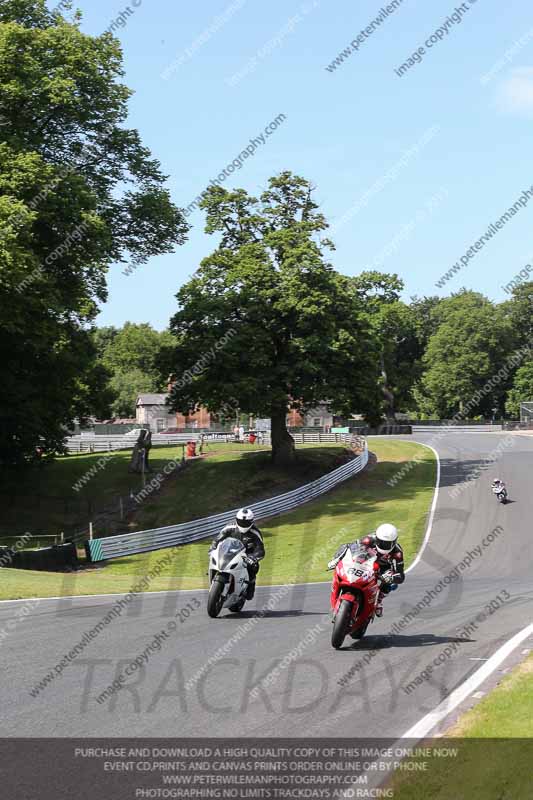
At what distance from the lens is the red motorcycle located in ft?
36.7

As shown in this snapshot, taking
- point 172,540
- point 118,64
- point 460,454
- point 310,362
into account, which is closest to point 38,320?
point 172,540

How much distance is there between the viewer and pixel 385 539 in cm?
1183

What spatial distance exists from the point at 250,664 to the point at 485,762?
13.0 feet

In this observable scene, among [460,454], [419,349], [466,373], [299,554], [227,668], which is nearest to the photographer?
[227,668]

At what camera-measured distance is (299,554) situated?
2906cm

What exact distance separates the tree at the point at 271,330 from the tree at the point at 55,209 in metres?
4.99

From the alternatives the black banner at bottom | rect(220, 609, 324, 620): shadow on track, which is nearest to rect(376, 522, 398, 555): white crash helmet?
rect(220, 609, 324, 620): shadow on track

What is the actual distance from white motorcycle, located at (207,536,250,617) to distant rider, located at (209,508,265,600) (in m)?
0.13

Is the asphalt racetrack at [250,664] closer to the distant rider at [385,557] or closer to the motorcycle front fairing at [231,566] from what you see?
the motorcycle front fairing at [231,566]

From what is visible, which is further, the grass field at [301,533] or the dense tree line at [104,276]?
the dense tree line at [104,276]

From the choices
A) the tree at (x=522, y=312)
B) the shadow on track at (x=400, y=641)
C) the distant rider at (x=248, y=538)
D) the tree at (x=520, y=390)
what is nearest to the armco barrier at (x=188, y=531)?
the distant rider at (x=248, y=538)

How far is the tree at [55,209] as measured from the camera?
31406 mm

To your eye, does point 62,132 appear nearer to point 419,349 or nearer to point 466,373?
point 466,373

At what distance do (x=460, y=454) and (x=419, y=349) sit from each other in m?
71.4
